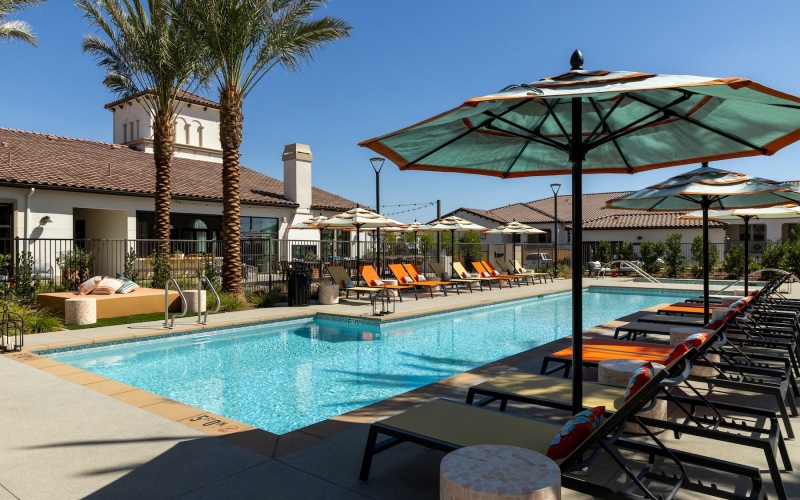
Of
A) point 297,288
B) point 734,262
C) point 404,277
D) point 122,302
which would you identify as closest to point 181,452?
point 122,302

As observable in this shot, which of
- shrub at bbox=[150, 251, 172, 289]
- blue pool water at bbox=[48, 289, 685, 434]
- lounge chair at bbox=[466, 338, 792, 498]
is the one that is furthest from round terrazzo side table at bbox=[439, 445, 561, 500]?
shrub at bbox=[150, 251, 172, 289]

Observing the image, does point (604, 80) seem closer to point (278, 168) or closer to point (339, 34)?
point (339, 34)

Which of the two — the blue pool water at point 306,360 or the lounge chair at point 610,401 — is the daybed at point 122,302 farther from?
the lounge chair at point 610,401

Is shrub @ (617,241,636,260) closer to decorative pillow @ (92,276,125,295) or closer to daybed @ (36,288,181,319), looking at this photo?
daybed @ (36,288,181,319)

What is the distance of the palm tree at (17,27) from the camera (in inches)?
574

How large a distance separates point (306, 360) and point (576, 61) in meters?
6.90

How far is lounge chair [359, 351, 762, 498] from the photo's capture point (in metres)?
2.77

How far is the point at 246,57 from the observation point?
14.2m

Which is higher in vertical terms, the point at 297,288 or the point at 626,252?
the point at 626,252

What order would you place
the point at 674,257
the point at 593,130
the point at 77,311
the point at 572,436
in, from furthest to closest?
the point at 674,257 → the point at 77,311 → the point at 593,130 → the point at 572,436

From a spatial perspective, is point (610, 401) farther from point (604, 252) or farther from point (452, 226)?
point (604, 252)

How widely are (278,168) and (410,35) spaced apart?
44.5ft

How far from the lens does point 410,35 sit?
1537cm

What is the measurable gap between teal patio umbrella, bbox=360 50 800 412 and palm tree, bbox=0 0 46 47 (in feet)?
51.5
